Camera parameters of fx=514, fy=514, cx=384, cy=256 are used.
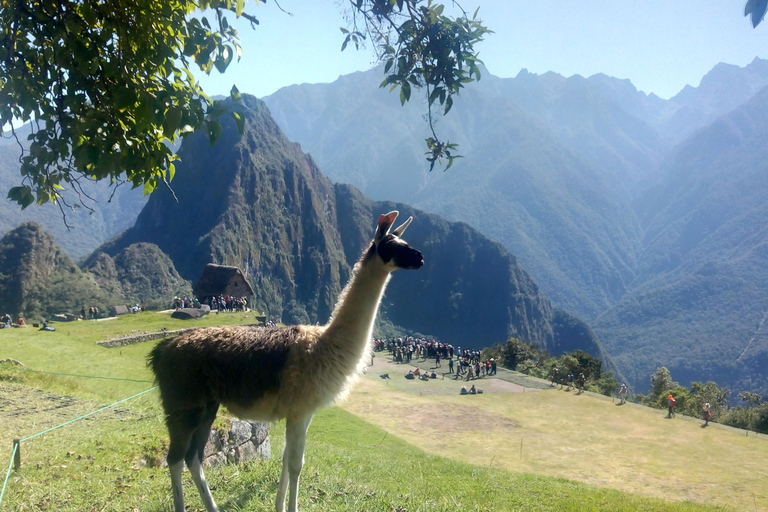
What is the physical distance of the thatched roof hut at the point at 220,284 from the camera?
40.6m

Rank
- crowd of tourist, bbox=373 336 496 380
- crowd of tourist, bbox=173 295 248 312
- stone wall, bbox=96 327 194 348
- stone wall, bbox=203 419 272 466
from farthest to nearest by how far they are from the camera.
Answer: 1. crowd of tourist, bbox=173 295 248 312
2. crowd of tourist, bbox=373 336 496 380
3. stone wall, bbox=96 327 194 348
4. stone wall, bbox=203 419 272 466

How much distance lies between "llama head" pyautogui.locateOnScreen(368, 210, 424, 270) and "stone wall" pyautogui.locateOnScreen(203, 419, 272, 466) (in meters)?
3.37

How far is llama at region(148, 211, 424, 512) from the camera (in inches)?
171

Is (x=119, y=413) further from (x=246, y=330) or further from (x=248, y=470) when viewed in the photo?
(x=246, y=330)

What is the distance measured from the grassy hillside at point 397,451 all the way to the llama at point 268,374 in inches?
31.5

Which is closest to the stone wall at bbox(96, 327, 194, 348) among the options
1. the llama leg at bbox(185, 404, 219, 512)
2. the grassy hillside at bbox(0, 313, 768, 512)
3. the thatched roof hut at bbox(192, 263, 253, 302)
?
the grassy hillside at bbox(0, 313, 768, 512)

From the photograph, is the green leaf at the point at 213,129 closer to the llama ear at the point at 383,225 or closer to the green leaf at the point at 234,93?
the green leaf at the point at 234,93

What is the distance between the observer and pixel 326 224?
13575cm

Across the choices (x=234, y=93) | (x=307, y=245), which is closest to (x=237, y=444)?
(x=234, y=93)

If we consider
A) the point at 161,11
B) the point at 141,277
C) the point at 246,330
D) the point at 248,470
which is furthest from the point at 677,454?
the point at 141,277

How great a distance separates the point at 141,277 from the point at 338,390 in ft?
246

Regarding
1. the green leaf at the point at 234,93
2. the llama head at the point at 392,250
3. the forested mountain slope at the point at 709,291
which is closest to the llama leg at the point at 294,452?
the llama head at the point at 392,250

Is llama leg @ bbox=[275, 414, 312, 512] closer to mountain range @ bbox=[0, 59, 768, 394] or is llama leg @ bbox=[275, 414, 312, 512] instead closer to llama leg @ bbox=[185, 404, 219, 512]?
llama leg @ bbox=[185, 404, 219, 512]

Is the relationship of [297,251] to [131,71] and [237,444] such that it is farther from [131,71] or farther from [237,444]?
[131,71]
